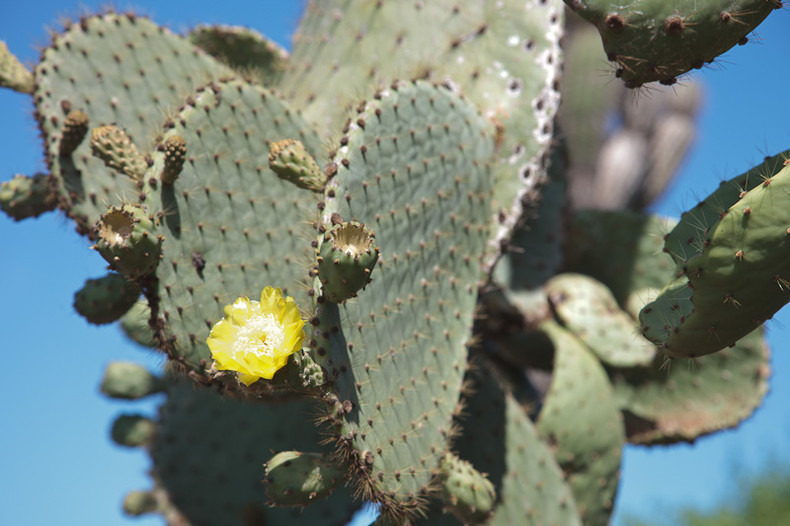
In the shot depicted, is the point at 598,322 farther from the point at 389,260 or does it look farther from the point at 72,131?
the point at 72,131

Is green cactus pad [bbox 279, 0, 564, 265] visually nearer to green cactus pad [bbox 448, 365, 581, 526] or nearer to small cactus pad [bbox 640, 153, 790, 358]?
green cactus pad [bbox 448, 365, 581, 526]

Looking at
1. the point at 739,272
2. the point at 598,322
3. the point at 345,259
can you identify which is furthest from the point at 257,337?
the point at 598,322

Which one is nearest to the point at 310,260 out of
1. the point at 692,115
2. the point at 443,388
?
the point at 443,388

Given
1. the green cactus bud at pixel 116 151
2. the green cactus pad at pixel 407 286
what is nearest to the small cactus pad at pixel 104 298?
the green cactus bud at pixel 116 151

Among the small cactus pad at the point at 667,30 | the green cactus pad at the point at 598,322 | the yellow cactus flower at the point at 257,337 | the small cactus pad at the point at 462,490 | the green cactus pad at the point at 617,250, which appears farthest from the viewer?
the green cactus pad at the point at 617,250

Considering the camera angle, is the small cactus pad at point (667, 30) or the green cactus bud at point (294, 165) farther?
the green cactus bud at point (294, 165)

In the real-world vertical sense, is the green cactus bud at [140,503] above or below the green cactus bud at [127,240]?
below

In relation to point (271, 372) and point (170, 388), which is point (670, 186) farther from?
point (271, 372)

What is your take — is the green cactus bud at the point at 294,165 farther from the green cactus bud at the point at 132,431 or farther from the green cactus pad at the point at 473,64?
the green cactus bud at the point at 132,431
